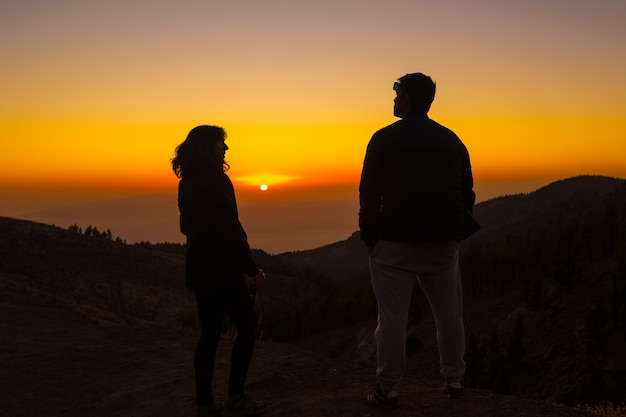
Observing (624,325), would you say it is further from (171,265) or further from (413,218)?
(171,265)

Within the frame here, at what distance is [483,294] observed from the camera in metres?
52.7

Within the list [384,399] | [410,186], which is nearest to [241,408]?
[384,399]

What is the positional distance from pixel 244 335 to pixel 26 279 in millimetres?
35649

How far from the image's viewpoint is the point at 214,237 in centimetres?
456

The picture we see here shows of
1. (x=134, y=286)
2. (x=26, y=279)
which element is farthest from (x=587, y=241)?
(x=26, y=279)

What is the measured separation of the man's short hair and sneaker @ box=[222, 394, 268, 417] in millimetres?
3055

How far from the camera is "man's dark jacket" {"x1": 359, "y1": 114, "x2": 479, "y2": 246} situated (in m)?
4.27

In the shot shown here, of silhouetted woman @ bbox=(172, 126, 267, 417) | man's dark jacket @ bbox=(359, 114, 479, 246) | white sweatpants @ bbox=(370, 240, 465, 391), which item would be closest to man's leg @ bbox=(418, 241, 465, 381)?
white sweatpants @ bbox=(370, 240, 465, 391)

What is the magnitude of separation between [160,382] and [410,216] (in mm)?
4544

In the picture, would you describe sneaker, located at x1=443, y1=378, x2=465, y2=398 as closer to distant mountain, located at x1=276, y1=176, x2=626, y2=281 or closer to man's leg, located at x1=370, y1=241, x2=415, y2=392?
man's leg, located at x1=370, y1=241, x2=415, y2=392

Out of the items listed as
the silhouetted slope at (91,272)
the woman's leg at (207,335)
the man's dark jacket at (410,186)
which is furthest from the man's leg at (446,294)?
the silhouetted slope at (91,272)

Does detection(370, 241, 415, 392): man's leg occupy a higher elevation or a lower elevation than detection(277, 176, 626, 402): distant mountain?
higher

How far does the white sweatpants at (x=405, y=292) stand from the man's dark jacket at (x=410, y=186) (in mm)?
135

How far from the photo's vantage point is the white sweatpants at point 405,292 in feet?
14.3
